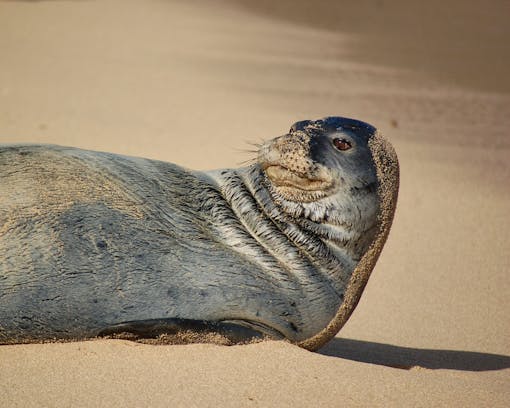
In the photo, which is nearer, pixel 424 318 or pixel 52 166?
pixel 52 166

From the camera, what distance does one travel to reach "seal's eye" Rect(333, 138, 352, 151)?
411 cm

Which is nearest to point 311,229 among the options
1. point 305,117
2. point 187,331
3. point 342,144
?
point 342,144

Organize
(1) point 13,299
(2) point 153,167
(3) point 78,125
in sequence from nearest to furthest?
1. (1) point 13,299
2. (2) point 153,167
3. (3) point 78,125

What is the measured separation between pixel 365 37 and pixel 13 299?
15516 mm

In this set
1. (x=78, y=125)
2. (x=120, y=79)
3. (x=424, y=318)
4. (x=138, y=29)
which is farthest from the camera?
(x=138, y=29)

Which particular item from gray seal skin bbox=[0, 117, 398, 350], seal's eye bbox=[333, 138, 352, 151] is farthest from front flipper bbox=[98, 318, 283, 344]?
seal's eye bbox=[333, 138, 352, 151]

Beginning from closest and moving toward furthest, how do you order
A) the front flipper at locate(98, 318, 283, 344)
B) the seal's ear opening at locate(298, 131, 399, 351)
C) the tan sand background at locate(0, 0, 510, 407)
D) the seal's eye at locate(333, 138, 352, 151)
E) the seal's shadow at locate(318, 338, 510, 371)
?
the tan sand background at locate(0, 0, 510, 407) → the front flipper at locate(98, 318, 283, 344) → the seal's ear opening at locate(298, 131, 399, 351) → the seal's eye at locate(333, 138, 352, 151) → the seal's shadow at locate(318, 338, 510, 371)

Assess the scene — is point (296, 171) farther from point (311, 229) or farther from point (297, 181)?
point (311, 229)

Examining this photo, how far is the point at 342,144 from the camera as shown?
4.12 meters

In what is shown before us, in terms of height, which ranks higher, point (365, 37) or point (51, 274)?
point (51, 274)

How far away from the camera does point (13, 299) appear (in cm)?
343

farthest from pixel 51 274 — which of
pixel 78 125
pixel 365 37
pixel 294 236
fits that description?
pixel 365 37

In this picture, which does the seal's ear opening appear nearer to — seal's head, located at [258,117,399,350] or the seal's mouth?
seal's head, located at [258,117,399,350]

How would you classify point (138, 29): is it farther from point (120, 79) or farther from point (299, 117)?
point (299, 117)
